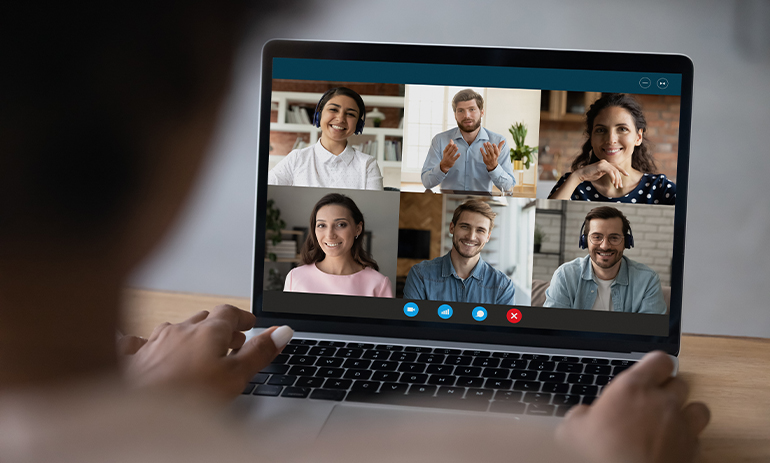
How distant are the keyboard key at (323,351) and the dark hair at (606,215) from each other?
1.38 ft

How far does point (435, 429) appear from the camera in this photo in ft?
0.75

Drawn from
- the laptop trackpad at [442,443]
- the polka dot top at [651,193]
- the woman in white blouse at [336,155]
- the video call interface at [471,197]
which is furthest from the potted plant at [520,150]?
the laptop trackpad at [442,443]

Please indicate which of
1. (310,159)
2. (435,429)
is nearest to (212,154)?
(435,429)

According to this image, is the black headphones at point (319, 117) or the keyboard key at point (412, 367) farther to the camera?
the black headphones at point (319, 117)

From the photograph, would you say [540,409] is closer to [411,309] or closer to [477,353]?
[477,353]

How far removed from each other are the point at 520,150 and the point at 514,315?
26cm

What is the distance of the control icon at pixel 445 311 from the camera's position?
827mm

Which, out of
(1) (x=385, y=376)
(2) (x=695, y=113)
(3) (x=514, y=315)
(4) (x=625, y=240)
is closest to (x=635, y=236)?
(4) (x=625, y=240)

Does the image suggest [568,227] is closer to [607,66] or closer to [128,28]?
[607,66]

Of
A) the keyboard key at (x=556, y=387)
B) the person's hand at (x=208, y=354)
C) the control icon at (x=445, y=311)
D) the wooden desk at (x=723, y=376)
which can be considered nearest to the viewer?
the person's hand at (x=208, y=354)

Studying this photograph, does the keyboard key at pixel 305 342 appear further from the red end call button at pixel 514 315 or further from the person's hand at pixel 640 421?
the person's hand at pixel 640 421

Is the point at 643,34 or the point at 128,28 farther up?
the point at 643,34

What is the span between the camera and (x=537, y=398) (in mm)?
599

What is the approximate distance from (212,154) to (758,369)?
0.99 meters
